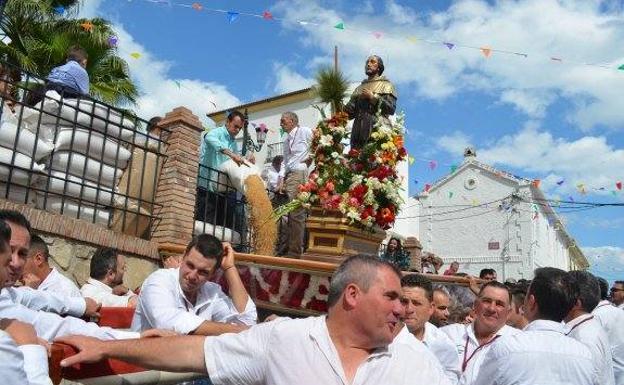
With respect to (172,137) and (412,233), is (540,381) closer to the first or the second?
(172,137)

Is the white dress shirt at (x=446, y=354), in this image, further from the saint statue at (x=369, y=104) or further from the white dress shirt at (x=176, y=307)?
the saint statue at (x=369, y=104)

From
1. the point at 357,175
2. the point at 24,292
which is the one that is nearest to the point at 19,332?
the point at 24,292

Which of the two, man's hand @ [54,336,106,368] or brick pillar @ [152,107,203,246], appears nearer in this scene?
man's hand @ [54,336,106,368]

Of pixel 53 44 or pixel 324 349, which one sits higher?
pixel 53 44

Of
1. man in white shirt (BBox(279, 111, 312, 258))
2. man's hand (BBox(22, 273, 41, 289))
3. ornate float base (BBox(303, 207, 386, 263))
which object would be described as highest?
man in white shirt (BBox(279, 111, 312, 258))

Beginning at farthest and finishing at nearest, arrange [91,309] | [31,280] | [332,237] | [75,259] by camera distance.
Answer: [332,237] → [75,259] → [31,280] → [91,309]

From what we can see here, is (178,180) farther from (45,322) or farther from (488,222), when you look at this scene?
(488,222)

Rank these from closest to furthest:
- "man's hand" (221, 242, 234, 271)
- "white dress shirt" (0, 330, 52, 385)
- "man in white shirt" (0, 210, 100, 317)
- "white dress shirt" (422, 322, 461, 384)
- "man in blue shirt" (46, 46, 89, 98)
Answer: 1. "white dress shirt" (0, 330, 52, 385)
2. "man in white shirt" (0, 210, 100, 317)
3. "white dress shirt" (422, 322, 461, 384)
4. "man's hand" (221, 242, 234, 271)
5. "man in blue shirt" (46, 46, 89, 98)

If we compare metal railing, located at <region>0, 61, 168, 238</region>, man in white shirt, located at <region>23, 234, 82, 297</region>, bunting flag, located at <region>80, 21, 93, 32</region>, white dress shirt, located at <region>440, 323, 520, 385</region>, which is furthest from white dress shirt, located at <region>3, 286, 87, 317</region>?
bunting flag, located at <region>80, 21, 93, 32</region>

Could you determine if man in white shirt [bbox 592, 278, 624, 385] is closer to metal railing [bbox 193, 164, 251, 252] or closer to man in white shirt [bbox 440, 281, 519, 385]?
man in white shirt [bbox 440, 281, 519, 385]

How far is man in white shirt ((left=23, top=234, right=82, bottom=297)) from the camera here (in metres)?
4.05

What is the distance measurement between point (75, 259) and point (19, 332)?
4396 millimetres

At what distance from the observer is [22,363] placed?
1.74 metres

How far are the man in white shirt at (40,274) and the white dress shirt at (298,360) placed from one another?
7.58 ft
